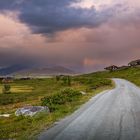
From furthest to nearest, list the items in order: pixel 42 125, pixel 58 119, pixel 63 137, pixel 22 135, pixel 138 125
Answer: pixel 58 119 → pixel 42 125 → pixel 138 125 → pixel 22 135 → pixel 63 137

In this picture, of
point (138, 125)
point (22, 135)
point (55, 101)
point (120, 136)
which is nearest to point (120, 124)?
point (138, 125)

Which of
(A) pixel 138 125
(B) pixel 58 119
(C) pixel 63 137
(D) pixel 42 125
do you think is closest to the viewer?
(C) pixel 63 137

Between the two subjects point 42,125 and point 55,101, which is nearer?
point 42,125

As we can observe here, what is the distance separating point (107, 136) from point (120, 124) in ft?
17.9

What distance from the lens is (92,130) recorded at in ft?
82.9

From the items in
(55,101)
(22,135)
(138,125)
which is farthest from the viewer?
(55,101)

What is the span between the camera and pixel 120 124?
28.1 m

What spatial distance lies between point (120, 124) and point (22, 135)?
727 centimetres

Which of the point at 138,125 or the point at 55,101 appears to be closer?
the point at 138,125

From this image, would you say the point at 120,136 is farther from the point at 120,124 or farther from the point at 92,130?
the point at 120,124

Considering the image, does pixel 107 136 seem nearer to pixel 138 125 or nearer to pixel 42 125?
pixel 138 125

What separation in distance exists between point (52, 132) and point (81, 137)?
2.95m

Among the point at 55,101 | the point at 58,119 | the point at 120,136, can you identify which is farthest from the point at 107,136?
the point at 55,101

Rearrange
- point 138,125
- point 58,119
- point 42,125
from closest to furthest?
1. point 138,125
2. point 42,125
3. point 58,119
